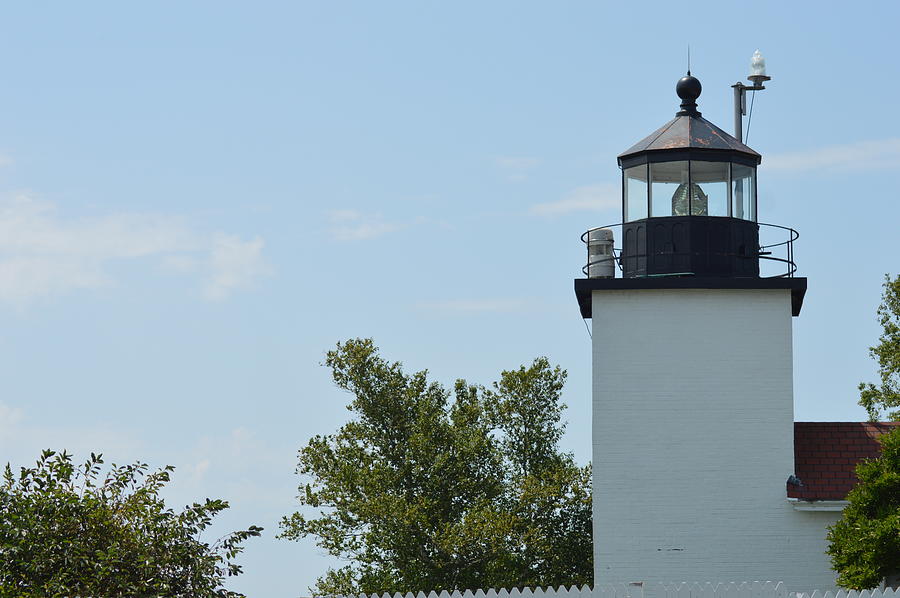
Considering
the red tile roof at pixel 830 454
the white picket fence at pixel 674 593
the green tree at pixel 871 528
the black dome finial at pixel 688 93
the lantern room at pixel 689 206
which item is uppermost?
the black dome finial at pixel 688 93

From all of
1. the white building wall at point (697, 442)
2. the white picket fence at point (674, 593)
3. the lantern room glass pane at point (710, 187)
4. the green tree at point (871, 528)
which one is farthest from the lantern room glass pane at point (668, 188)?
the white picket fence at point (674, 593)

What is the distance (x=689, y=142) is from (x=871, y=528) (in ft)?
18.3

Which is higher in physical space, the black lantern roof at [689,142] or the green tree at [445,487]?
the black lantern roof at [689,142]

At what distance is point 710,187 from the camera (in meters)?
18.2

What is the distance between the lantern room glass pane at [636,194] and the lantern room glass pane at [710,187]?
2.08ft

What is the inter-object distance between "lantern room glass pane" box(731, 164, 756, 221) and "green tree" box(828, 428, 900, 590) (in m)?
3.61

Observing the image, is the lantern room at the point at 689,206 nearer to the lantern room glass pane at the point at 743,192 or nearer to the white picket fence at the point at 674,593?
the lantern room glass pane at the point at 743,192

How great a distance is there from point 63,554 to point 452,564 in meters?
9.77

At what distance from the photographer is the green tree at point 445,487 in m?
22.1

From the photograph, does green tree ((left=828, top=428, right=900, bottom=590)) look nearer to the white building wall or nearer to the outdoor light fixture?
the white building wall

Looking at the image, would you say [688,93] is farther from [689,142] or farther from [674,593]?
[674,593]

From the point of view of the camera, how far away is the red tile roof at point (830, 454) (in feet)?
56.5

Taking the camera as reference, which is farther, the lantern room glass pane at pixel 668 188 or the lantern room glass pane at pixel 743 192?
the lantern room glass pane at pixel 743 192

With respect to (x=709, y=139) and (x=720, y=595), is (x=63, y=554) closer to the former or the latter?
(x=720, y=595)
